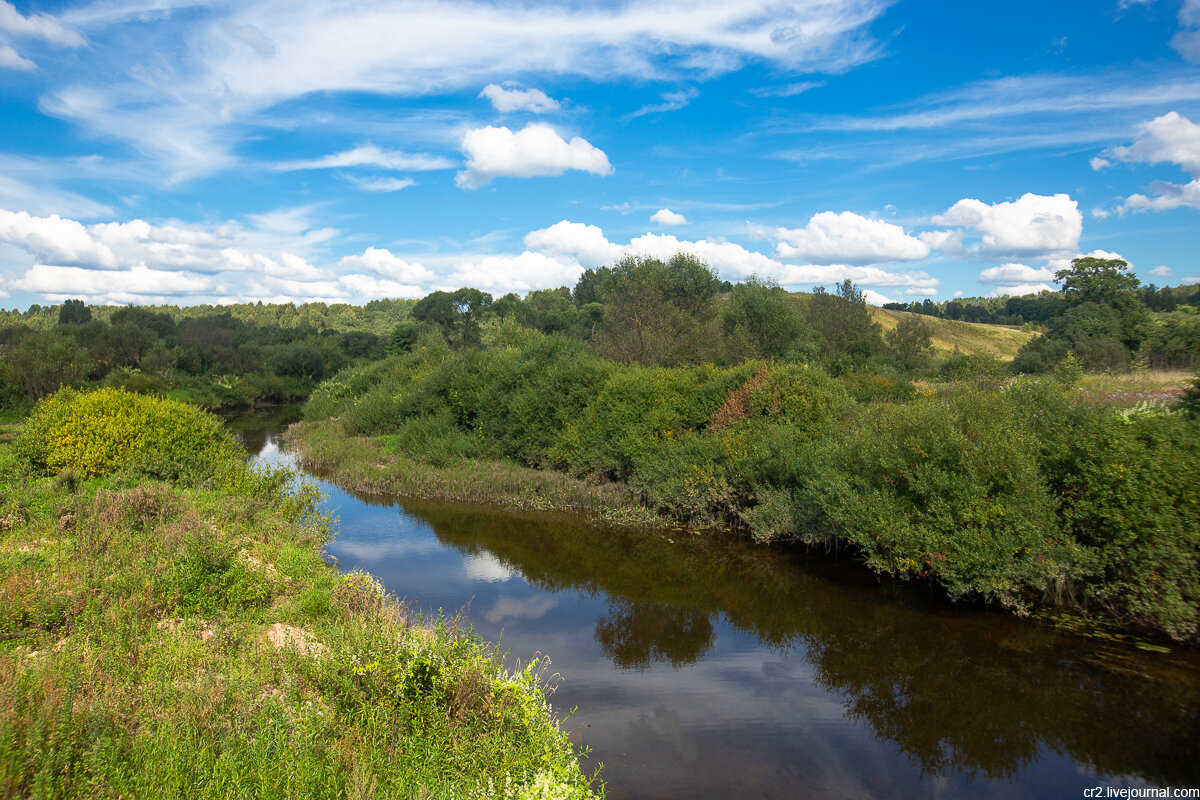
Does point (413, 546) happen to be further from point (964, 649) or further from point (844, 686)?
point (964, 649)

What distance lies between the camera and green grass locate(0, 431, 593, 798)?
17.2 ft

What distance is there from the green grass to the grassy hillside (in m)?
66.7

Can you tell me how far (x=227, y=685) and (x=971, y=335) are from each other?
83.1 meters

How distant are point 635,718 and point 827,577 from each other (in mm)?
7459

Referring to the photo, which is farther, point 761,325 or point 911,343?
point 911,343

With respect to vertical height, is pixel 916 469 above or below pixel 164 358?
below

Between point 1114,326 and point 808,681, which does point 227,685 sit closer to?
point 808,681

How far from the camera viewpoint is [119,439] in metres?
15.9

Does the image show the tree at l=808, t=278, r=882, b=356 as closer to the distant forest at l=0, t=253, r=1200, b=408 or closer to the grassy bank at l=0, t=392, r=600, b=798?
the distant forest at l=0, t=253, r=1200, b=408

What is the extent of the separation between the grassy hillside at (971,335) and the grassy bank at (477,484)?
54882 millimetres

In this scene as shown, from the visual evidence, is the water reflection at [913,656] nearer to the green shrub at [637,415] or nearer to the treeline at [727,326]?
the green shrub at [637,415]

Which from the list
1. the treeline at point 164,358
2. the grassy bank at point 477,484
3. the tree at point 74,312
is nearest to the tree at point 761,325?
the grassy bank at point 477,484

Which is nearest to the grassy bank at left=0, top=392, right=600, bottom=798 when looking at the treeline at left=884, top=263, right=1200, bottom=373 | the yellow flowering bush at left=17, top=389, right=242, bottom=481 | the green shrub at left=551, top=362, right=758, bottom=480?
the yellow flowering bush at left=17, top=389, right=242, bottom=481

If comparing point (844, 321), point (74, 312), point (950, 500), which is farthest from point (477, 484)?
point (74, 312)
